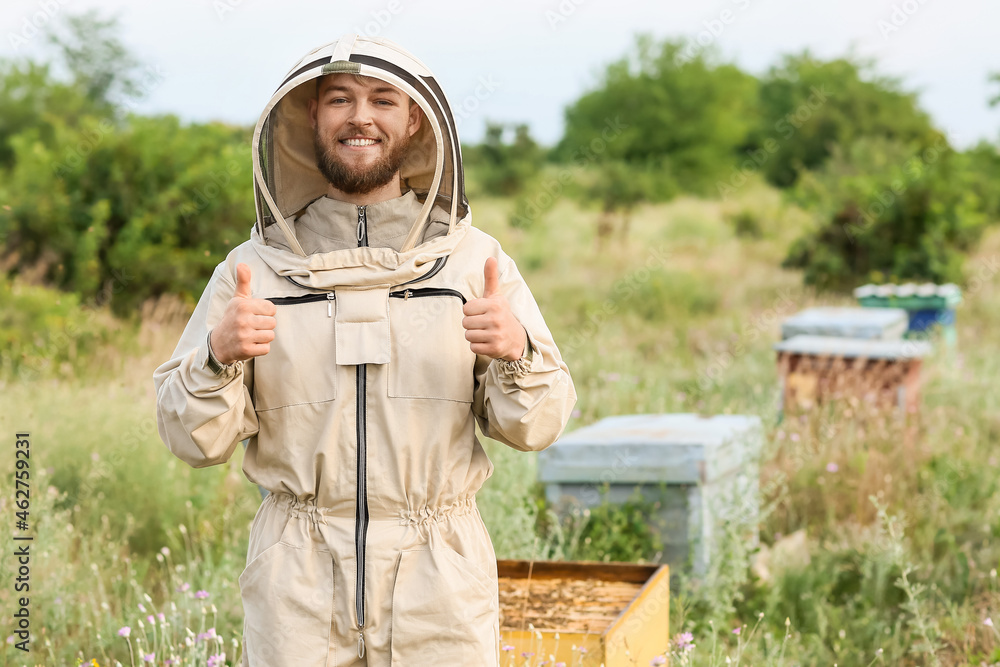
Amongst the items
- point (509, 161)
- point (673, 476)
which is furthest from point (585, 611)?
point (509, 161)

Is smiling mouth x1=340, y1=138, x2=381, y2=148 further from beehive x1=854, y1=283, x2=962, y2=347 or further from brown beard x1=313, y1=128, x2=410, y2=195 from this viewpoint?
beehive x1=854, y1=283, x2=962, y2=347

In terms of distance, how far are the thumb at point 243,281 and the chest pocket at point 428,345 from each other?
33 centimetres

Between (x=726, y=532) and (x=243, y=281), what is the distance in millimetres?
2898

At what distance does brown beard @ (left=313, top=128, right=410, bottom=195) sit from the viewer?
2.18m

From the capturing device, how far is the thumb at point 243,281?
1938mm

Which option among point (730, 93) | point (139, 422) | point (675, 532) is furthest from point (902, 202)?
point (730, 93)

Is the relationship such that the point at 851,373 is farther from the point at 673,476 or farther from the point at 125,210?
the point at 125,210

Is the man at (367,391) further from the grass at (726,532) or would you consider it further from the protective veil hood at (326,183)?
the grass at (726,532)

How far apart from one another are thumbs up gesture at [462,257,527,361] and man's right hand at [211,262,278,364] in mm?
410

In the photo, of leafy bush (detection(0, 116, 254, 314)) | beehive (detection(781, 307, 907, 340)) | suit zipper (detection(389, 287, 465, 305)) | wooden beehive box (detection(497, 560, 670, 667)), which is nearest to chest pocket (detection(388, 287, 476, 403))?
suit zipper (detection(389, 287, 465, 305))

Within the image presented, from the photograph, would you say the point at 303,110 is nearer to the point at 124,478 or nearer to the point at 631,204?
the point at 124,478

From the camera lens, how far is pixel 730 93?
4084 centimetres

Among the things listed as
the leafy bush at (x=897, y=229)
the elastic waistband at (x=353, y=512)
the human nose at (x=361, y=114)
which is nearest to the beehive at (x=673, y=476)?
the elastic waistband at (x=353, y=512)

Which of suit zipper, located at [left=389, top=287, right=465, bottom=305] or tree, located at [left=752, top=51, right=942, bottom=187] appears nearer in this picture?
suit zipper, located at [left=389, top=287, right=465, bottom=305]
